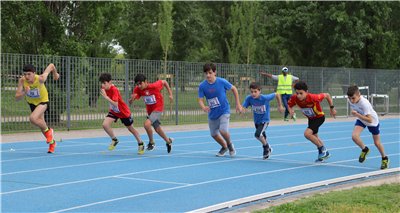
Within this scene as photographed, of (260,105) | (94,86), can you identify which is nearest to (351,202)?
(260,105)

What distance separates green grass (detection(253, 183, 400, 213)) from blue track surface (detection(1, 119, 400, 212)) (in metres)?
0.92

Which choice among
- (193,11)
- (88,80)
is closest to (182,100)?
(88,80)

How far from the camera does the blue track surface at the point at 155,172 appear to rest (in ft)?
19.3

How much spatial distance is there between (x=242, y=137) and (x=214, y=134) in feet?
14.1

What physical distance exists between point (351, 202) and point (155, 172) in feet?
11.6

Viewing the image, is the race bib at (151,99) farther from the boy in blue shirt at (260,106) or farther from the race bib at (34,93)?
the race bib at (34,93)

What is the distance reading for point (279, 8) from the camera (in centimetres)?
2822

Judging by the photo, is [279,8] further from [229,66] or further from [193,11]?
[229,66]

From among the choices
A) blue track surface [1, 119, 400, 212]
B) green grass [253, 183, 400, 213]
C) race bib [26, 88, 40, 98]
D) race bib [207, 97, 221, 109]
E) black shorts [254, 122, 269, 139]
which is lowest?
blue track surface [1, 119, 400, 212]

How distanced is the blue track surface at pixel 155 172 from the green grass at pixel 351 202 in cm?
92

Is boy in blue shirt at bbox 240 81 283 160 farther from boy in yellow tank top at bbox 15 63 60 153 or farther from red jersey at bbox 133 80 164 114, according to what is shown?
boy in yellow tank top at bbox 15 63 60 153

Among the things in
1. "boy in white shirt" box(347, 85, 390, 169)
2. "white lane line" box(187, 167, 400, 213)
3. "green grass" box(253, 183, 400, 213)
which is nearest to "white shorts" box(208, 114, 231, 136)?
"boy in white shirt" box(347, 85, 390, 169)

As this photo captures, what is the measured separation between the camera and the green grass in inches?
203

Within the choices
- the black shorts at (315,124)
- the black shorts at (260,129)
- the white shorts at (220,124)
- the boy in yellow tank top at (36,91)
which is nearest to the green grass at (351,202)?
the black shorts at (315,124)
